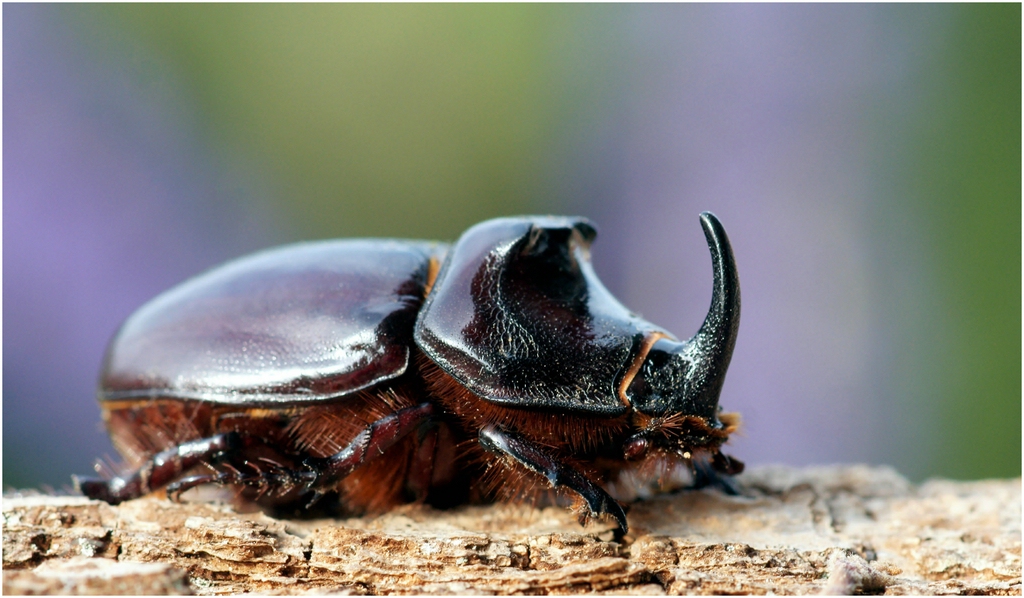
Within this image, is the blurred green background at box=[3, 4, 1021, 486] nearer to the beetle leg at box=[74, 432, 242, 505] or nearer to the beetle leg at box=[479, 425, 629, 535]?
the beetle leg at box=[74, 432, 242, 505]

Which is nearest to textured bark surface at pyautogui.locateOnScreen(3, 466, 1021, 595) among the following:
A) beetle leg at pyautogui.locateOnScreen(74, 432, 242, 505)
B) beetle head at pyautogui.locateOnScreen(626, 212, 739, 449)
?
beetle leg at pyautogui.locateOnScreen(74, 432, 242, 505)

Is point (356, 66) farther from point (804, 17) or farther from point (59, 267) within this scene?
point (804, 17)

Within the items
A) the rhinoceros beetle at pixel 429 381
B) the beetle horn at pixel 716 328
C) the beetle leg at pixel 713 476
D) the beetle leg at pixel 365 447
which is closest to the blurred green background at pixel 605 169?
the beetle leg at pixel 713 476

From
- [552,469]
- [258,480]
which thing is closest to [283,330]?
[258,480]

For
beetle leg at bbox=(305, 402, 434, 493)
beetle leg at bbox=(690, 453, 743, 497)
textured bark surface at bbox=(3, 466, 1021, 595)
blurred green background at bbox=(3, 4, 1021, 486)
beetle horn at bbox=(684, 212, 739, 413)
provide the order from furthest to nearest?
blurred green background at bbox=(3, 4, 1021, 486) → beetle leg at bbox=(690, 453, 743, 497) → beetle leg at bbox=(305, 402, 434, 493) → beetle horn at bbox=(684, 212, 739, 413) → textured bark surface at bbox=(3, 466, 1021, 595)

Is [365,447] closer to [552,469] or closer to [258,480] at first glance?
[258,480]

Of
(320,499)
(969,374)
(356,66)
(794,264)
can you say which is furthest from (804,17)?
(320,499)
